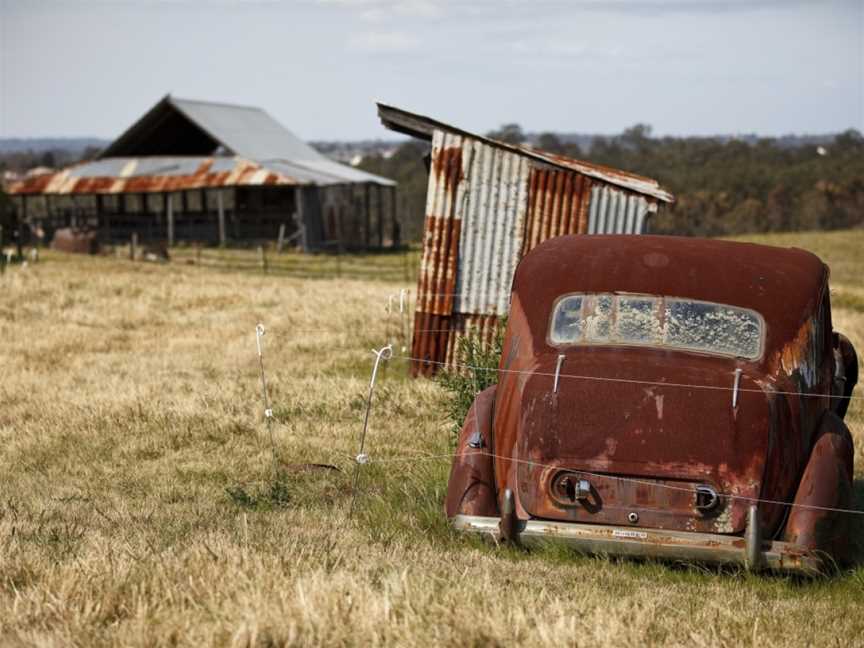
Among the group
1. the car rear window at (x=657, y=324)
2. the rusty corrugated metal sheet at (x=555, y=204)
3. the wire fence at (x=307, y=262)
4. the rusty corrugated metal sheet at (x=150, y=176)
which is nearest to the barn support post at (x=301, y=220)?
the wire fence at (x=307, y=262)

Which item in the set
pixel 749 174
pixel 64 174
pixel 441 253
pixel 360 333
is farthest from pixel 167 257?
pixel 749 174

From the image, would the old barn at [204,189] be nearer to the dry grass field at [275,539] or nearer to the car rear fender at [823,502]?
the dry grass field at [275,539]

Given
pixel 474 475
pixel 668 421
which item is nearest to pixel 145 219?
pixel 474 475

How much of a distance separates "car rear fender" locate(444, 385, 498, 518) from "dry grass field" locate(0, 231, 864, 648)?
0.68 feet

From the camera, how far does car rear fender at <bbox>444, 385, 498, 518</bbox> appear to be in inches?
267

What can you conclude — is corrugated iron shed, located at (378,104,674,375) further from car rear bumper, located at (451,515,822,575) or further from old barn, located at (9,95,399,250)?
old barn, located at (9,95,399,250)

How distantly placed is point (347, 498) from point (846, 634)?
3732 mm

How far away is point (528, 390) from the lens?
669 centimetres

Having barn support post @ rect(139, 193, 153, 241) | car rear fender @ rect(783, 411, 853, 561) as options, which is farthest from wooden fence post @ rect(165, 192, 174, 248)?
car rear fender @ rect(783, 411, 853, 561)

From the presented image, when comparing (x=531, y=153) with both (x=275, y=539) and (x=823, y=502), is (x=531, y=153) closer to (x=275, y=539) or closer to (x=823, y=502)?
(x=823, y=502)

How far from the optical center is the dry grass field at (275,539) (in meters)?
4.87

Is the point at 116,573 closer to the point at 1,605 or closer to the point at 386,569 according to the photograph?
the point at 1,605

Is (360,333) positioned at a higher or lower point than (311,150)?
lower

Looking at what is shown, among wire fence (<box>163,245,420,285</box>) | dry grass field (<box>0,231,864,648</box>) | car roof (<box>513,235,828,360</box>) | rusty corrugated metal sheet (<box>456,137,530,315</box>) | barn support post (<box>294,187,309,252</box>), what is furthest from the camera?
barn support post (<box>294,187,309,252</box>)
